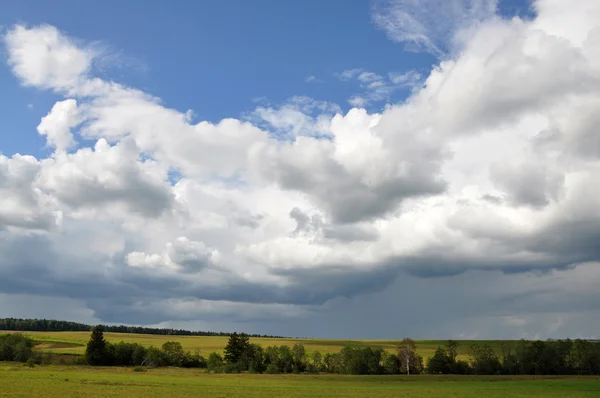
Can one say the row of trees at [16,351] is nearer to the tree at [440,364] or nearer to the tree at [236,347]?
the tree at [236,347]

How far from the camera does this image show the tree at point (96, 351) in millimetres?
148500

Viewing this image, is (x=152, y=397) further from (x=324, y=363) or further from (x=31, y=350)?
(x=31, y=350)

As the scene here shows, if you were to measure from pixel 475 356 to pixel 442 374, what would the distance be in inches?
495

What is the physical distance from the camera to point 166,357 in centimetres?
15750

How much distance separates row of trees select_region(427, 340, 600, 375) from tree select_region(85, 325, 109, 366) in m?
93.3

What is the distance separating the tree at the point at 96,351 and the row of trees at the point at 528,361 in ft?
306

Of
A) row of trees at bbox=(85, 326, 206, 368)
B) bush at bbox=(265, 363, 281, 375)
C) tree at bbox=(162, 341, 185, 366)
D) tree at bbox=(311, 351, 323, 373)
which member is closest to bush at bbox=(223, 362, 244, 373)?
bush at bbox=(265, 363, 281, 375)

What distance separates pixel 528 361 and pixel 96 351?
395ft

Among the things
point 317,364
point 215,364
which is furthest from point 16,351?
point 317,364

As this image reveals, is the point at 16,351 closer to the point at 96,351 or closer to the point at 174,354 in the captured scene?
the point at 96,351

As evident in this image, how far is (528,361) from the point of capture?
137 meters

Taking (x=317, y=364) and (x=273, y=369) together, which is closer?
(x=273, y=369)

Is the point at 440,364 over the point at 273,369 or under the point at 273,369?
over

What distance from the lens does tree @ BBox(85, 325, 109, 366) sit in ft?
487
